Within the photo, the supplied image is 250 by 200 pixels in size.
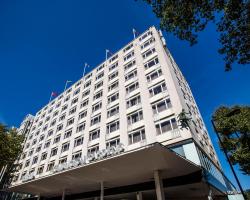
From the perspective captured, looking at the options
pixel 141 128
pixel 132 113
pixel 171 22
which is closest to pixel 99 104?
pixel 132 113

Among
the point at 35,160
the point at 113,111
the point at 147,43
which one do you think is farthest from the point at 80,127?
the point at 147,43

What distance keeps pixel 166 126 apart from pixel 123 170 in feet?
22.9

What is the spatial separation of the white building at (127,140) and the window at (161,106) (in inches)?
1.4

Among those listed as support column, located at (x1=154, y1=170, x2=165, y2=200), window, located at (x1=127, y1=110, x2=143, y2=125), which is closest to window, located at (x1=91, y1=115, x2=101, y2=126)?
window, located at (x1=127, y1=110, x2=143, y2=125)

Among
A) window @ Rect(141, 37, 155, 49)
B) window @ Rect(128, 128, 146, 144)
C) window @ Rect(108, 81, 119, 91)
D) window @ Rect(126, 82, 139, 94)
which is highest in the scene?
window @ Rect(141, 37, 155, 49)

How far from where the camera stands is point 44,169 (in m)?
31.3

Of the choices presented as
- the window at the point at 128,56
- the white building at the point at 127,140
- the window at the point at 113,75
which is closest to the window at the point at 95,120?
the white building at the point at 127,140

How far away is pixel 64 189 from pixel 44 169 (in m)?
12.8

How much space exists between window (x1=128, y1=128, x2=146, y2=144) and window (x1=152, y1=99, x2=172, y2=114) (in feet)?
9.51

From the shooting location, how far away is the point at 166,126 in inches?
747

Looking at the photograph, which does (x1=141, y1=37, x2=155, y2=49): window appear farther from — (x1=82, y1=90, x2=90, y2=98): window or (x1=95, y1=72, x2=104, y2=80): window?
(x1=82, y1=90, x2=90, y2=98): window

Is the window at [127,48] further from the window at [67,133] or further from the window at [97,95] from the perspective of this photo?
the window at [67,133]

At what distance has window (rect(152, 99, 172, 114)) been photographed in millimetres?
20302

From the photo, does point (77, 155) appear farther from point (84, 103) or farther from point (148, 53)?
point (148, 53)
